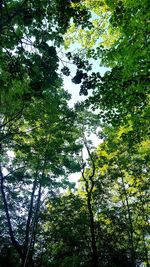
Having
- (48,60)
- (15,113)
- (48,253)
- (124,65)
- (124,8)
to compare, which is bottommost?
(48,253)

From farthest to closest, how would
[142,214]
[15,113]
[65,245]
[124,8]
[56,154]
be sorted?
[142,214]
[65,245]
[56,154]
[15,113]
[124,8]

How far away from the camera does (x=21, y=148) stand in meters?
Result: 15.0

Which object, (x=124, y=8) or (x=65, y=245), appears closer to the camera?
(x=124, y=8)

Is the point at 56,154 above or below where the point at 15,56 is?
above

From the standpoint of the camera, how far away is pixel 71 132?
1970 centimetres

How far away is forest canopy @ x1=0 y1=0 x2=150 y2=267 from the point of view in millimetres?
8773

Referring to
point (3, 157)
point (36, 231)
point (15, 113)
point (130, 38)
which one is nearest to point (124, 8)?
point (130, 38)

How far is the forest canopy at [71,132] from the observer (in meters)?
8.77

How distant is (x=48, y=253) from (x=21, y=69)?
16.9 metres

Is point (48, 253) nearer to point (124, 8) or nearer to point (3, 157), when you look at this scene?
point (3, 157)

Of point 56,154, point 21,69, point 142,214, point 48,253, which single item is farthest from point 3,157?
point 142,214

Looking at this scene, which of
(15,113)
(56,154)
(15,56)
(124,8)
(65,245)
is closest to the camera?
(124,8)

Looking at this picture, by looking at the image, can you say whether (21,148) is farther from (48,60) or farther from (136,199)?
(136,199)

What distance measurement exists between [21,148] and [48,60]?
22.5ft
